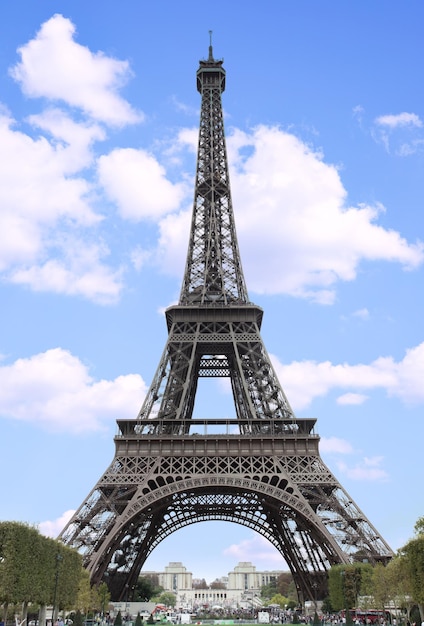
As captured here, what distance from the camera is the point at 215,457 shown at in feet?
160

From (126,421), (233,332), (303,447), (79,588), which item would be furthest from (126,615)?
(233,332)

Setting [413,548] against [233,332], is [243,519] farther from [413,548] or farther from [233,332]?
[413,548]

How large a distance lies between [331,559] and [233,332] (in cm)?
2030

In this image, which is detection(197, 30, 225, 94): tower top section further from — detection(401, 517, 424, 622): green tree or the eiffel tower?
detection(401, 517, 424, 622): green tree

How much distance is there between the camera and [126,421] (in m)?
50.5

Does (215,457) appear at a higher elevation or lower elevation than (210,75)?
lower

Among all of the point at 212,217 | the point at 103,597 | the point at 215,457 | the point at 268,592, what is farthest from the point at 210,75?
the point at 268,592

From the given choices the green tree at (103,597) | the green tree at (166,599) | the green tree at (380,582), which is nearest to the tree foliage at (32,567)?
the green tree at (103,597)

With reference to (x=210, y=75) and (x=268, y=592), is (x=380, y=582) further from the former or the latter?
(x=268, y=592)

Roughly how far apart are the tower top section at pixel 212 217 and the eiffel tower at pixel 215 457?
12 cm

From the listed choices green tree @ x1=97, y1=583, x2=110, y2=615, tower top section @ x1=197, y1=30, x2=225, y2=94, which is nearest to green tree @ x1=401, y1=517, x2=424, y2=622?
green tree @ x1=97, y1=583, x2=110, y2=615

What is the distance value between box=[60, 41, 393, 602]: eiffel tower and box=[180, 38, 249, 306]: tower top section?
0.40 ft

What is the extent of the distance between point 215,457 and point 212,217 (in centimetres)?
2608

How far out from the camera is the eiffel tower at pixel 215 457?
45781 mm
